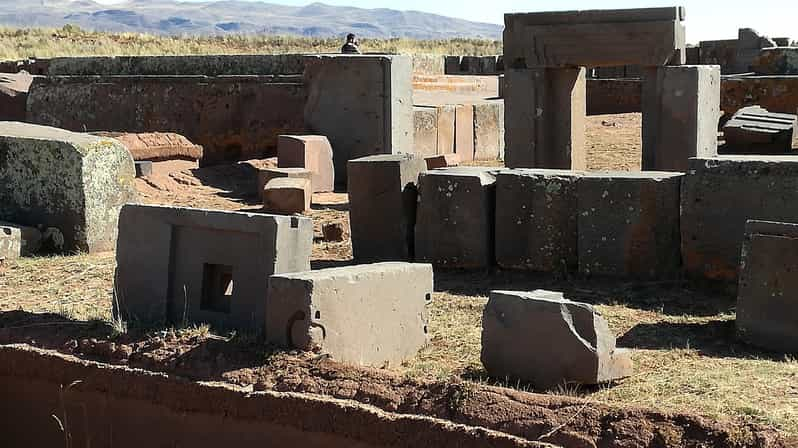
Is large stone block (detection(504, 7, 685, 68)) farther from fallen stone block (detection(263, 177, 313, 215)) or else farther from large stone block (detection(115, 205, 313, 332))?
large stone block (detection(115, 205, 313, 332))

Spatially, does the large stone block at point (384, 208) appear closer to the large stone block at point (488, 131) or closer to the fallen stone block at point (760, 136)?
the fallen stone block at point (760, 136)

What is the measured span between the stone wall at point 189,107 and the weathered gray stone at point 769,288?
30.5 feet

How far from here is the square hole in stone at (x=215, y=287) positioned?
24.0ft

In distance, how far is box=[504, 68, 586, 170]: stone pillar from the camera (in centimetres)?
1309

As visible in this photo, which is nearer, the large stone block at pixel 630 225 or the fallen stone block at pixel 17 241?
the large stone block at pixel 630 225

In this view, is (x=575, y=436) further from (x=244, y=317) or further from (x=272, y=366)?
(x=244, y=317)

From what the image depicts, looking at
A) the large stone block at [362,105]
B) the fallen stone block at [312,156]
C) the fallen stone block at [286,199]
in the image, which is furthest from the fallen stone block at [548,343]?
the large stone block at [362,105]

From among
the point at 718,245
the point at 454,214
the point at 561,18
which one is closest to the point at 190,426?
the point at 454,214

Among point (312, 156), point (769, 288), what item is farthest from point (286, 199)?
point (769, 288)

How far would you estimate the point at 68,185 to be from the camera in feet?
34.0

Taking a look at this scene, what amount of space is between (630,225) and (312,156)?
5902 mm

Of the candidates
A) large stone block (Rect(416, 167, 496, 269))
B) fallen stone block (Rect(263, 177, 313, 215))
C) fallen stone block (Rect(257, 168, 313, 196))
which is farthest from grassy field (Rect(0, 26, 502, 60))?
large stone block (Rect(416, 167, 496, 269))

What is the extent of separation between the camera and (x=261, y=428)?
6414mm

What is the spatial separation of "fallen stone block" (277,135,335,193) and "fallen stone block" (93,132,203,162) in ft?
4.90
